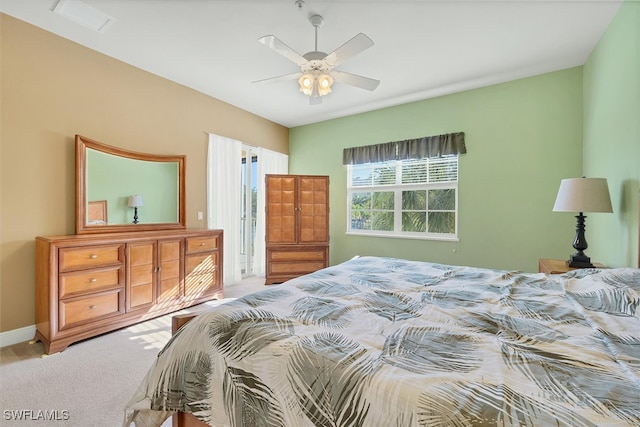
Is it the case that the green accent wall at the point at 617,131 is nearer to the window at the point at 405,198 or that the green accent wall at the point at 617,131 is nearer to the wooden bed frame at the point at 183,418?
the window at the point at 405,198

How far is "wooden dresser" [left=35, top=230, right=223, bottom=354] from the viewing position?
7.49 ft

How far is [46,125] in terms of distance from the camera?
257 cm

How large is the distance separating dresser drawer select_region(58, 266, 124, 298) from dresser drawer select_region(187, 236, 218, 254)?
74 centimetres

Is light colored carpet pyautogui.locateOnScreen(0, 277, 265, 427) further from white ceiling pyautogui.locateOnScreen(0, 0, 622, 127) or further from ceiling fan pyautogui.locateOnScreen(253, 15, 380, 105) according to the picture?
white ceiling pyautogui.locateOnScreen(0, 0, 622, 127)

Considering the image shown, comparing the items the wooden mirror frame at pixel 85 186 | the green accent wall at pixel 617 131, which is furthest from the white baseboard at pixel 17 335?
the green accent wall at pixel 617 131

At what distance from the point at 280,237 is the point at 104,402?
2857 millimetres

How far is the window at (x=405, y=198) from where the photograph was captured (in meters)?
3.96

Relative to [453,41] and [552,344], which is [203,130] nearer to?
[453,41]

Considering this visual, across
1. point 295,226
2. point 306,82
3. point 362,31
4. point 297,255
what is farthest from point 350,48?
point 297,255

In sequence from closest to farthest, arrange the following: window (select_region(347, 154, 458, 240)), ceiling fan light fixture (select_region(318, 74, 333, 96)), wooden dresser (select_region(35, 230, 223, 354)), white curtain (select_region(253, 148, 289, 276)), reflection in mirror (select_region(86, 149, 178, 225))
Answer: wooden dresser (select_region(35, 230, 223, 354)) → ceiling fan light fixture (select_region(318, 74, 333, 96)) → reflection in mirror (select_region(86, 149, 178, 225)) → window (select_region(347, 154, 458, 240)) → white curtain (select_region(253, 148, 289, 276))

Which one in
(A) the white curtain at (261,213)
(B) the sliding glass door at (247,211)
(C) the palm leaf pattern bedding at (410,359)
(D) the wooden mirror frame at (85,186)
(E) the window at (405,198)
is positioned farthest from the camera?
(A) the white curtain at (261,213)

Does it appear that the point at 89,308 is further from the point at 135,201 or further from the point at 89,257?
the point at 135,201

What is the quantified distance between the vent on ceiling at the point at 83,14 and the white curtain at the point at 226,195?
1684 mm

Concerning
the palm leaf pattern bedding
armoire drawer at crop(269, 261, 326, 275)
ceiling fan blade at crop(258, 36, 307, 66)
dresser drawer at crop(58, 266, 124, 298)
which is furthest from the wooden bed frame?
armoire drawer at crop(269, 261, 326, 275)
